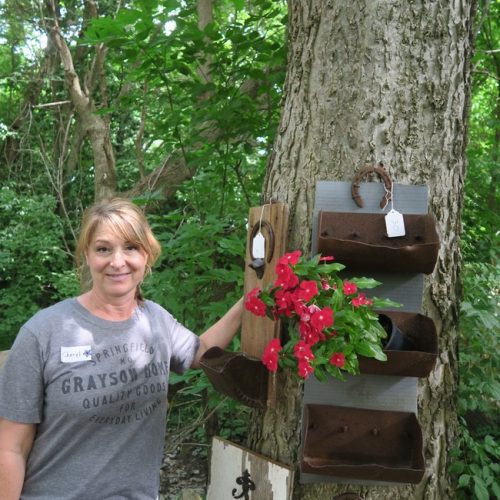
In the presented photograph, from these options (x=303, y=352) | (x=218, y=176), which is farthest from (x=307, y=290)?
(x=218, y=176)

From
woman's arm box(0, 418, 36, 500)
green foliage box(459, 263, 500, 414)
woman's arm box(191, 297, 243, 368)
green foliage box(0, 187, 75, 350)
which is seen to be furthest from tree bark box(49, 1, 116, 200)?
woman's arm box(0, 418, 36, 500)

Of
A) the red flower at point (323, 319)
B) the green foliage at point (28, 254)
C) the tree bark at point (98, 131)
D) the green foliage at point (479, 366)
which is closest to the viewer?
the red flower at point (323, 319)

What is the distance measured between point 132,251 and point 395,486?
1.12 metres

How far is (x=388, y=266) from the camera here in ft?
5.98

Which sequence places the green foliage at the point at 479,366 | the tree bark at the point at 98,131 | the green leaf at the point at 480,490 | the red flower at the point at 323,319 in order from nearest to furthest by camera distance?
the red flower at the point at 323,319 < the green leaf at the point at 480,490 < the green foliage at the point at 479,366 < the tree bark at the point at 98,131

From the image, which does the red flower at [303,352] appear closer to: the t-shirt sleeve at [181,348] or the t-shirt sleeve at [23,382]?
the t-shirt sleeve at [181,348]

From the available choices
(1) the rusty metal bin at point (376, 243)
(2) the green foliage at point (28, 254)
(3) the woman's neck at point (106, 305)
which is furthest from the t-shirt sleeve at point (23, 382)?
(2) the green foliage at point (28, 254)

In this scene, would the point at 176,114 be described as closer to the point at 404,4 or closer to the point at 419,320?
the point at 404,4

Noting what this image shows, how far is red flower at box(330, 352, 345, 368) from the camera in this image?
5.29 ft

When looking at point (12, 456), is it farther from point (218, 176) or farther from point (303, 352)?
point (218, 176)

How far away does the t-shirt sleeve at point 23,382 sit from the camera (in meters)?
1.69

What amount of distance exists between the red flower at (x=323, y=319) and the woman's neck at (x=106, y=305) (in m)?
0.63

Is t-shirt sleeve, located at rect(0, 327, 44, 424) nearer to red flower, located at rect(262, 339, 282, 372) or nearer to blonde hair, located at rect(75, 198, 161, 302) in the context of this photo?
A: blonde hair, located at rect(75, 198, 161, 302)

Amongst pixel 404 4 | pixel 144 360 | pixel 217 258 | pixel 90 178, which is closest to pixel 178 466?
pixel 217 258
